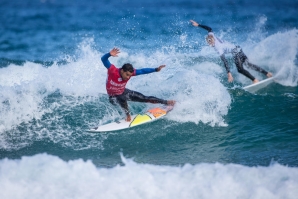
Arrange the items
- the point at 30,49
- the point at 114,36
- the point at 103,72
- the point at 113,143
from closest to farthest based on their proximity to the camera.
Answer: the point at 113,143, the point at 103,72, the point at 30,49, the point at 114,36

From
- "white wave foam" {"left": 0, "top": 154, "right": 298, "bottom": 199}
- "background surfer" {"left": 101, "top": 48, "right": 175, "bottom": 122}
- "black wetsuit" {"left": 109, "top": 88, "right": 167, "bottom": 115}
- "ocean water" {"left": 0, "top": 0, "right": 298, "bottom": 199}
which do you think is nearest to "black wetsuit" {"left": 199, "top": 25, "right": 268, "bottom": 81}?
"ocean water" {"left": 0, "top": 0, "right": 298, "bottom": 199}

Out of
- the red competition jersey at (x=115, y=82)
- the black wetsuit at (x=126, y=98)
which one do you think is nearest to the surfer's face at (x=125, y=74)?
the red competition jersey at (x=115, y=82)

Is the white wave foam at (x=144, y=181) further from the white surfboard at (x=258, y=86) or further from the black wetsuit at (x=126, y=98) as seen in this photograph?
the white surfboard at (x=258, y=86)

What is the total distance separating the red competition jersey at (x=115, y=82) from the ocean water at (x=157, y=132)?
0.96m

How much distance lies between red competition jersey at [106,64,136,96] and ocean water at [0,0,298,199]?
3.16ft

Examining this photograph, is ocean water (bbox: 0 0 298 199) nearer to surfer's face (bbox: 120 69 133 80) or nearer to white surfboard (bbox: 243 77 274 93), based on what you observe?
white surfboard (bbox: 243 77 274 93)

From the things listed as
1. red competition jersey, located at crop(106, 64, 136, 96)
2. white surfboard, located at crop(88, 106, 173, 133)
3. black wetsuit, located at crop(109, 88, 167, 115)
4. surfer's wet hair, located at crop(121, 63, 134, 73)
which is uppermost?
surfer's wet hair, located at crop(121, 63, 134, 73)

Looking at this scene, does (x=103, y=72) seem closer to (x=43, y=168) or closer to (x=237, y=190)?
(x=43, y=168)

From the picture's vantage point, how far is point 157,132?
7.44 metres

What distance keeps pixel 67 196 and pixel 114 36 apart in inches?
607

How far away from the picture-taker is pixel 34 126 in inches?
304

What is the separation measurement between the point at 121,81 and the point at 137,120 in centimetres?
119

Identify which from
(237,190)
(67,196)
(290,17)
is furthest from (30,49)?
(290,17)

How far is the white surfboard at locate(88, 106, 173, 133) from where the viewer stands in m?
7.49
